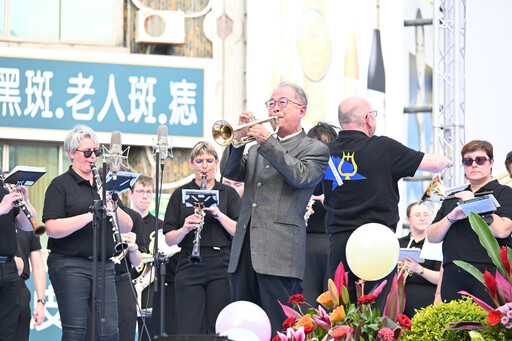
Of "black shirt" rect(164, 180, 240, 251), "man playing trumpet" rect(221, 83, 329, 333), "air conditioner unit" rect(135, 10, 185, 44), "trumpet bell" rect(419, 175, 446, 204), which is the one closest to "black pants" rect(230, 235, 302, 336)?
"man playing trumpet" rect(221, 83, 329, 333)

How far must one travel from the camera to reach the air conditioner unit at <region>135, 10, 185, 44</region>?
12430 mm

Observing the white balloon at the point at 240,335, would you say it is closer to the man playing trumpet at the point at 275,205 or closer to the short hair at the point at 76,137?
the man playing trumpet at the point at 275,205

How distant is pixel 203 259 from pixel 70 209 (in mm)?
1057

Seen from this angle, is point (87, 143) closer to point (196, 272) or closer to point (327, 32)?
point (196, 272)

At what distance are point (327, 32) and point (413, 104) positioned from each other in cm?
241

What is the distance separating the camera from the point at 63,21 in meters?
12.5

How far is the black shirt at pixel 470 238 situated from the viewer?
5629mm

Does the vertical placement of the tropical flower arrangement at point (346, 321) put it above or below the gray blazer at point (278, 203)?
below

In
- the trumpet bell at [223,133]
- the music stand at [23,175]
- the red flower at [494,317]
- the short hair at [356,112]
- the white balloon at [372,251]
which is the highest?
the short hair at [356,112]

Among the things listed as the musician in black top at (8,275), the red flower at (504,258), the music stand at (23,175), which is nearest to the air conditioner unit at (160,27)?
the musician in black top at (8,275)

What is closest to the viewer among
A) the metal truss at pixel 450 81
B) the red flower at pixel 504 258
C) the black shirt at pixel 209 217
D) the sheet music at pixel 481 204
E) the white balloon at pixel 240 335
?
the red flower at pixel 504 258

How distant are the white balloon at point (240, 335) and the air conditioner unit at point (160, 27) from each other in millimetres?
8842

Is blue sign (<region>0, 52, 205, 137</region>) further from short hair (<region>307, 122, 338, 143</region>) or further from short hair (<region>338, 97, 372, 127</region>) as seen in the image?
short hair (<region>338, 97, 372, 127</region>)

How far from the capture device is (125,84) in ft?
40.3
